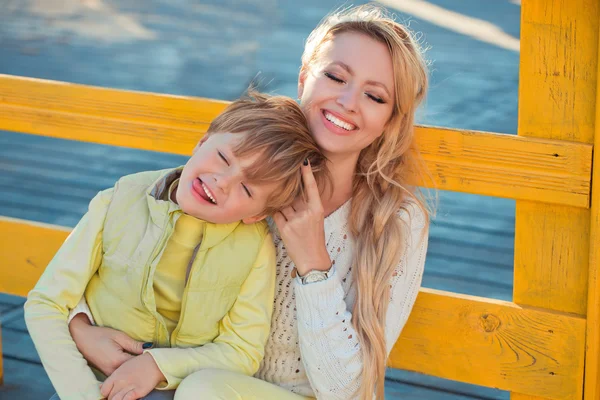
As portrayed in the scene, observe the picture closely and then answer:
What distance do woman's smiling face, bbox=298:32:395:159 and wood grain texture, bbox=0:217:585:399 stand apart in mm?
425

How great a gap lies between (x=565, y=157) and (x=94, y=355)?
1022 mm

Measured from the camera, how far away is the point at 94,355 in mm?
1770

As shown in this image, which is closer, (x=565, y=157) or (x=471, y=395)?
(x=565, y=157)

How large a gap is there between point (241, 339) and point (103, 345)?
0.27 metres

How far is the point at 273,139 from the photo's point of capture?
176 cm

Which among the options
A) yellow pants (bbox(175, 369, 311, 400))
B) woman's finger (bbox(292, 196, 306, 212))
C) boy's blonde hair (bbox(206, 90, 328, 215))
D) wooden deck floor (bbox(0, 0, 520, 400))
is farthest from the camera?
wooden deck floor (bbox(0, 0, 520, 400))

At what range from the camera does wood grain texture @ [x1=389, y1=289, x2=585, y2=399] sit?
1.94m

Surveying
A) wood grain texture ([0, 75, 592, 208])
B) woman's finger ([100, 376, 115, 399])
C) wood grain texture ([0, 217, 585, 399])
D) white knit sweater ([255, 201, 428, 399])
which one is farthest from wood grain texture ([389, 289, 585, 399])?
woman's finger ([100, 376, 115, 399])

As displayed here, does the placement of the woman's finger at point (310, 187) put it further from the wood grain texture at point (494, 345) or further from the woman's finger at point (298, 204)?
the wood grain texture at point (494, 345)

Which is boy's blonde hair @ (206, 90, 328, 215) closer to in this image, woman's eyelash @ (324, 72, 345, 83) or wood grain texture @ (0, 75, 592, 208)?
woman's eyelash @ (324, 72, 345, 83)

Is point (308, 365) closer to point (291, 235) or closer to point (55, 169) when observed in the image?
point (291, 235)

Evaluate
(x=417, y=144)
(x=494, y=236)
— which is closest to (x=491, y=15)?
(x=494, y=236)

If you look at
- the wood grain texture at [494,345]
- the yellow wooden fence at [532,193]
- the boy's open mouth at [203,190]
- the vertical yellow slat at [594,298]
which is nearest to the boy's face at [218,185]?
the boy's open mouth at [203,190]

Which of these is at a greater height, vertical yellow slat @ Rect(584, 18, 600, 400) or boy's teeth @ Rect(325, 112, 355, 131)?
boy's teeth @ Rect(325, 112, 355, 131)
